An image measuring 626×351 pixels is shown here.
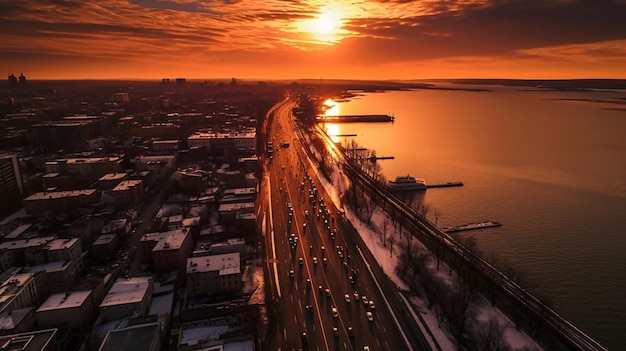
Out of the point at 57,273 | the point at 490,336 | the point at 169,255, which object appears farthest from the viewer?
the point at 169,255

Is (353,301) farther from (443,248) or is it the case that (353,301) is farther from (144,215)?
(144,215)

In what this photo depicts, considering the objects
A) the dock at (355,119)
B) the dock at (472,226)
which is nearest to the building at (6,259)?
the dock at (472,226)

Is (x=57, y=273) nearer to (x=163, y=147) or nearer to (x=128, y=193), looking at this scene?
(x=128, y=193)

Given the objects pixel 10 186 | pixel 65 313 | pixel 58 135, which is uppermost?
pixel 58 135

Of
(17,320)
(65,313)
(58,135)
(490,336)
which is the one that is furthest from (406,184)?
(58,135)

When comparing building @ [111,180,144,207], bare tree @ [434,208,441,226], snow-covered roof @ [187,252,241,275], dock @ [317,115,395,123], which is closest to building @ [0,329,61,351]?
snow-covered roof @ [187,252,241,275]
